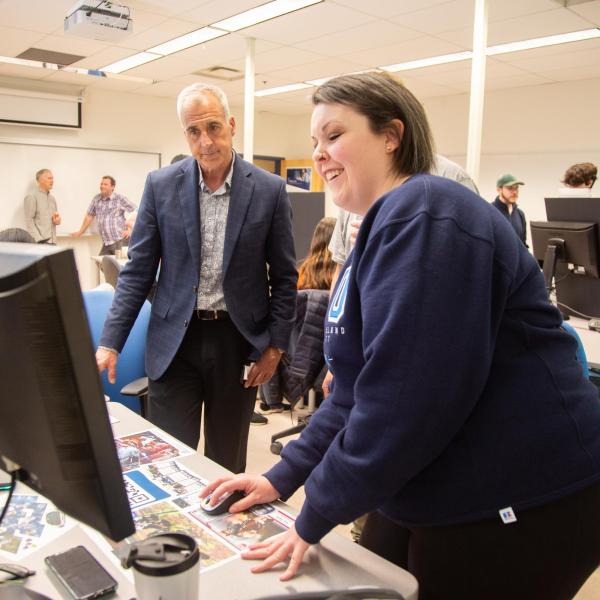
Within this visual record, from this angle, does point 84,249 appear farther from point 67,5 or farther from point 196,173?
point 196,173

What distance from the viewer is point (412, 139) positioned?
945 mm

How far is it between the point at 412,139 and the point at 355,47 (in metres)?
4.96

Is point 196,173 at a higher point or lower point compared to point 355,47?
lower

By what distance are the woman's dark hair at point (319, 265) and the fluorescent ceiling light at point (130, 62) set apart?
3.84m

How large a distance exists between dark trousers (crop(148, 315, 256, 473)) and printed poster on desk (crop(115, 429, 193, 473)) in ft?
1.51

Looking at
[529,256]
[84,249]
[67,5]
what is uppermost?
[67,5]

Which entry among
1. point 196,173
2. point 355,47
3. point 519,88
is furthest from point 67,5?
point 519,88

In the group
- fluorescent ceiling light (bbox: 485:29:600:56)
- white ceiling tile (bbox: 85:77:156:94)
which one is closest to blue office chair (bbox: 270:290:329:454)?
fluorescent ceiling light (bbox: 485:29:600:56)

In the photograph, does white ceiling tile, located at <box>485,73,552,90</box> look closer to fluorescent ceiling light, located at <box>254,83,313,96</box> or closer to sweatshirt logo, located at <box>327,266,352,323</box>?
fluorescent ceiling light, located at <box>254,83,313,96</box>

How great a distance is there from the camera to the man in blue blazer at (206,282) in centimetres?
182

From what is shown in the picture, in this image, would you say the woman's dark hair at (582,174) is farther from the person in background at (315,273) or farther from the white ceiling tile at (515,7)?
the person in background at (315,273)

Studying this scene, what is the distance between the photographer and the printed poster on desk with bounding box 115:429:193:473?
1.24 metres

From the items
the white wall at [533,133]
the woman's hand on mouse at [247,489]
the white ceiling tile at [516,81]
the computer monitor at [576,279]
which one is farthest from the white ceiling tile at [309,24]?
the woman's hand on mouse at [247,489]

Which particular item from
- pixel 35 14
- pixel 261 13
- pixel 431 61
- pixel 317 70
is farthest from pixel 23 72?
pixel 431 61
